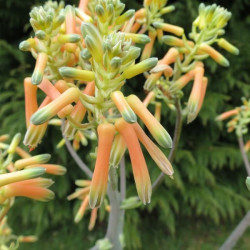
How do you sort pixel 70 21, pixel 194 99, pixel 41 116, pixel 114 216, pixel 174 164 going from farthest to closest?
pixel 174 164 → pixel 114 216 → pixel 194 99 → pixel 70 21 → pixel 41 116

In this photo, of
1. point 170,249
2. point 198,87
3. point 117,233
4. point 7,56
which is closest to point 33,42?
point 198,87

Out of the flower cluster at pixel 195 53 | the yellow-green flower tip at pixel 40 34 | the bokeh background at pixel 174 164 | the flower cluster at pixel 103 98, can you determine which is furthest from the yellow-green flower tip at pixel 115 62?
the bokeh background at pixel 174 164

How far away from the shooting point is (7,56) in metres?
3.50

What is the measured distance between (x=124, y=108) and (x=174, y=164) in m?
3.04

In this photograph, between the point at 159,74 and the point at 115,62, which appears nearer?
the point at 115,62

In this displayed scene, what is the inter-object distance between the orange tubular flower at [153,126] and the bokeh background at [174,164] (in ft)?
8.59

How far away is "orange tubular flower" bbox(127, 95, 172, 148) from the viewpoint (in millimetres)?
558

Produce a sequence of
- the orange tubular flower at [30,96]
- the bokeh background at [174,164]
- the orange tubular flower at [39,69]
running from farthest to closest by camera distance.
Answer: the bokeh background at [174,164] → the orange tubular flower at [30,96] → the orange tubular flower at [39,69]

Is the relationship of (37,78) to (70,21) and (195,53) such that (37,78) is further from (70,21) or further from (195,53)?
(195,53)

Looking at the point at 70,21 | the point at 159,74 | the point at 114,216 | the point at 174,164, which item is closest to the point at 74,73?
the point at 70,21

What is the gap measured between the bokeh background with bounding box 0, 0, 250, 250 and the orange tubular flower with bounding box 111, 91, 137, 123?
2626 millimetres

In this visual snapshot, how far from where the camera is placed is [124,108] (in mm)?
553

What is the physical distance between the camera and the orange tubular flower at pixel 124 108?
54 cm

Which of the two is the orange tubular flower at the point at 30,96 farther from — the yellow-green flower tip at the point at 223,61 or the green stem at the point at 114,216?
the yellow-green flower tip at the point at 223,61
